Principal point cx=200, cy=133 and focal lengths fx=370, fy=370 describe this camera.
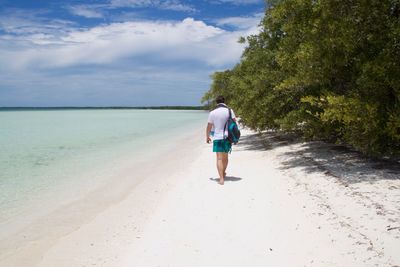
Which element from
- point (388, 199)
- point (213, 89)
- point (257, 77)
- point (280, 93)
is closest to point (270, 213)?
point (388, 199)

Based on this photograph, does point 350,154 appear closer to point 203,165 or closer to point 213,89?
point 203,165

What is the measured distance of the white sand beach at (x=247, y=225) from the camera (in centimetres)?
430

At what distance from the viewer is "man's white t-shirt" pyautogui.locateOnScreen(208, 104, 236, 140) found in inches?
314

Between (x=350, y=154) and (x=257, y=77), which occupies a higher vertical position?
(x=257, y=77)

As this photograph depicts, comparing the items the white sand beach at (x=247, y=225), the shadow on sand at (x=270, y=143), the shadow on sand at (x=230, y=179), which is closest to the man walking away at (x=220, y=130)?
the shadow on sand at (x=230, y=179)

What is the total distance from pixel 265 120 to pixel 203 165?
3.16 m

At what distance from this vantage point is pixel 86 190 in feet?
30.3

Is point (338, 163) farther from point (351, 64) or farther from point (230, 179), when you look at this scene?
point (230, 179)

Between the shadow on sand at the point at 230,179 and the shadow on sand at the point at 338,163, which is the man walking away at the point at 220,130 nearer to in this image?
the shadow on sand at the point at 230,179

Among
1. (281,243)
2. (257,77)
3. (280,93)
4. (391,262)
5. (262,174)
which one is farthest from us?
(257,77)

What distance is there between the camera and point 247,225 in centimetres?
530

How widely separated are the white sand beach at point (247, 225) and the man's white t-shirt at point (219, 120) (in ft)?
3.62

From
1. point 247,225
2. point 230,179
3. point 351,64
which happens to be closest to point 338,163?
point 351,64

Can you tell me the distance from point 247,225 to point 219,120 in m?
3.14
